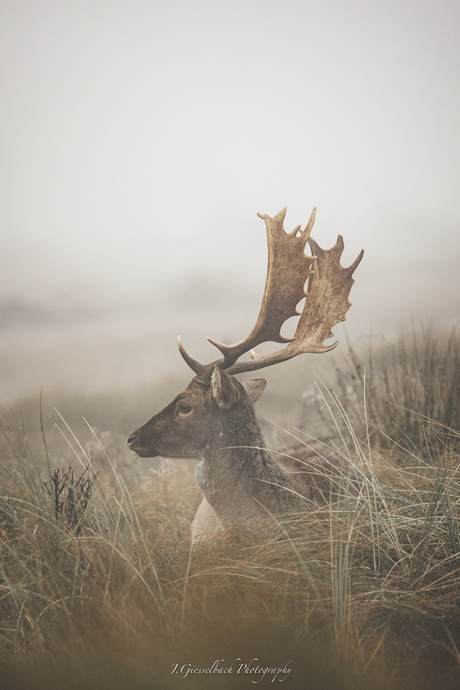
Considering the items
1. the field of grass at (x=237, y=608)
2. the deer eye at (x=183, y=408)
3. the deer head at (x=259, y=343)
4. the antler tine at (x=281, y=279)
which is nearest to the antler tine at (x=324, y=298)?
the deer head at (x=259, y=343)

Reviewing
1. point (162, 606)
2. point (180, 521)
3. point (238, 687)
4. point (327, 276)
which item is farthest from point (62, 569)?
point (327, 276)

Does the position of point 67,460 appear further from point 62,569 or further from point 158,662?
point 158,662

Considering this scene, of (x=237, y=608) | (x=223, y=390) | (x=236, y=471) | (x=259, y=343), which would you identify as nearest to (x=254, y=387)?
(x=259, y=343)

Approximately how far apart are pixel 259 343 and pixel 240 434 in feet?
1.59

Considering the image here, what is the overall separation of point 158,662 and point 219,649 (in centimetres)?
19

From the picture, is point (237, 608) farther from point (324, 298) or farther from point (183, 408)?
point (324, 298)

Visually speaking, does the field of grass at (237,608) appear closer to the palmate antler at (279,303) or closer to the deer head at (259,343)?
the deer head at (259,343)

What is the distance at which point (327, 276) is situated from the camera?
2586 mm

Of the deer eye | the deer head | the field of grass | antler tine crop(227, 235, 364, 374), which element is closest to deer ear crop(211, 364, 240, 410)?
the deer head

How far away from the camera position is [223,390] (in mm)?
2111

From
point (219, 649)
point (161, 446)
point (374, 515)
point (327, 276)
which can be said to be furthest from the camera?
point (327, 276)

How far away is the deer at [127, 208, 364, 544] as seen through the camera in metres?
2.13

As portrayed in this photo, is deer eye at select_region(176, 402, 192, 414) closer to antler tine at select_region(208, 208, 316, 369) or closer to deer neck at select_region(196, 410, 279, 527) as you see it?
deer neck at select_region(196, 410, 279, 527)

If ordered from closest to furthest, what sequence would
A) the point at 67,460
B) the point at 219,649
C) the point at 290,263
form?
1. the point at 219,649
2. the point at 290,263
3. the point at 67,460
